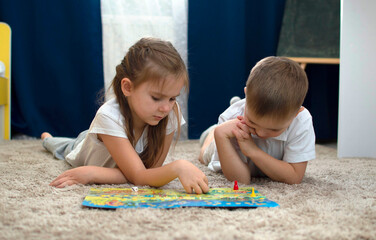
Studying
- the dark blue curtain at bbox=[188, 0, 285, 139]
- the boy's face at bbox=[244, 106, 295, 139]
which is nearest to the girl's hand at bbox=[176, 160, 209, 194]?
the boy's face at bbox=[244, 106, 295, 139]

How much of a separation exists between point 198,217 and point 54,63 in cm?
193

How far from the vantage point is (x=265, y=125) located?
993mm

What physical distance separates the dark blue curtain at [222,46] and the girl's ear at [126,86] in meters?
1.42

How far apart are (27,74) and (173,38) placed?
37.8 inches

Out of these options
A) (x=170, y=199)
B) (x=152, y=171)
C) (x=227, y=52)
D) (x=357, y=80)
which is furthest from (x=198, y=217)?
(x=227, y=52)

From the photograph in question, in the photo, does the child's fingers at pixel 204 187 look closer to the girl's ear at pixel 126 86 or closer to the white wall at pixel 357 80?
the girl's ear at pixel 126 86

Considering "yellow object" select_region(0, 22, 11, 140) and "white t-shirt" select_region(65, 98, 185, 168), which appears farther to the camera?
"yellow object" select_region(0, 22, 11, 140)

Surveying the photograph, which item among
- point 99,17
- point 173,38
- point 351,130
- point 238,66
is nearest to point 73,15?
point 99,17

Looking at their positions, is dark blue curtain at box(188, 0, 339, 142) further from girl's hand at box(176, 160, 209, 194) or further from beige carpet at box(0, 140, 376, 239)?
girl's hand at box(176, 160, 209, 194)

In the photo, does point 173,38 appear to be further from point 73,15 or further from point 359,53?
point 359,53

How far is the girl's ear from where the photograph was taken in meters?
1.08

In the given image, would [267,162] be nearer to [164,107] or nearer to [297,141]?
[297,141]

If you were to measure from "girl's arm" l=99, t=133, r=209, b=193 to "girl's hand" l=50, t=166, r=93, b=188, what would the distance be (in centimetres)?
9

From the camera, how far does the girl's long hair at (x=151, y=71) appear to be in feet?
3.41
